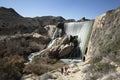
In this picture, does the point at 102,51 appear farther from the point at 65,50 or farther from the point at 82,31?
the point at 82,31

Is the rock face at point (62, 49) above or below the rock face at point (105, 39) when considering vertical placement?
below

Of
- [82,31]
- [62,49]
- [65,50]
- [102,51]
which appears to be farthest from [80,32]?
[102,51]

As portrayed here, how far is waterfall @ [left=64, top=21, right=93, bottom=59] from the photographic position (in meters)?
33.2

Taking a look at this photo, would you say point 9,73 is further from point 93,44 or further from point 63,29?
point 63,29

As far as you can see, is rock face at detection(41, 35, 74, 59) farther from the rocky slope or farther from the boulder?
the rocky slope

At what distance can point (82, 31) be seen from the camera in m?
36.4

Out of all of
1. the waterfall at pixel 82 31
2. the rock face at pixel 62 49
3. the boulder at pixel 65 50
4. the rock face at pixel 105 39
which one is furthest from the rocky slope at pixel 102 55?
the rock face at pixel 62 49

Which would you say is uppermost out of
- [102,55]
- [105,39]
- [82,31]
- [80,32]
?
[82,31]

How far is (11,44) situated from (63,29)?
12362mm

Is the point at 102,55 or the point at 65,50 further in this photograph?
the point at 65,50

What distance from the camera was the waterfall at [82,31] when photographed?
33.2 m

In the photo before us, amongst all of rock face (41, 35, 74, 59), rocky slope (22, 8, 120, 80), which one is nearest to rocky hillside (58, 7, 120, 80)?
rocky slope (22, 8, 120, 80)

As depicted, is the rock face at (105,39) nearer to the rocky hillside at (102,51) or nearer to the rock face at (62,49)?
the rocky hillside at (102,51)

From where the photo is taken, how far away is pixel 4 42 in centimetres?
3944
